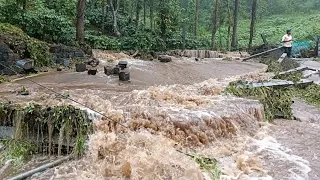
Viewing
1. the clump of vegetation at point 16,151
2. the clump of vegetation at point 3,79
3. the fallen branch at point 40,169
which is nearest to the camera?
the fallen branch at point 40,169

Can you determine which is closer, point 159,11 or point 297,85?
point 297,85

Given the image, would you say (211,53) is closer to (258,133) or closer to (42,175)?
(258,133)

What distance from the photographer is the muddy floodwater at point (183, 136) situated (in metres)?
5.95

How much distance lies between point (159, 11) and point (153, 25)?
3.51m

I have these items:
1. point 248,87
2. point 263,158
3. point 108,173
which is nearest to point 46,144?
point 108,173

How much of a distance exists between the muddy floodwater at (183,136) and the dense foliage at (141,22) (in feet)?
17.0

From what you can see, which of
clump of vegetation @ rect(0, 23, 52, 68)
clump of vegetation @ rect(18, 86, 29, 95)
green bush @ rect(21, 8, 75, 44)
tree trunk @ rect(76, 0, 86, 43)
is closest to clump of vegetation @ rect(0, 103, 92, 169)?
clump of vegetation @ rect(18, 86, 29, 95)

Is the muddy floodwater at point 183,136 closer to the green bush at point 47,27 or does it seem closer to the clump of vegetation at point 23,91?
the clump of vegetation at point 23,91

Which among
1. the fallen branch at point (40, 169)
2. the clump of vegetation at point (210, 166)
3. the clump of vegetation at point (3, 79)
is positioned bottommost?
the clump of vegetation at point (210, 166)

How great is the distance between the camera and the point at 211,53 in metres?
22.7

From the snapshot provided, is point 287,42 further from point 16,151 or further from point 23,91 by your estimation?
point 16,151

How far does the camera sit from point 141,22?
3123 cm

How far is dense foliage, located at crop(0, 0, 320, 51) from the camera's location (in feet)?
48.5

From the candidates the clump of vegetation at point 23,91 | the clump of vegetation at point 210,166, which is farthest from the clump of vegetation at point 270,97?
the clump of vegetation at point 23,91
